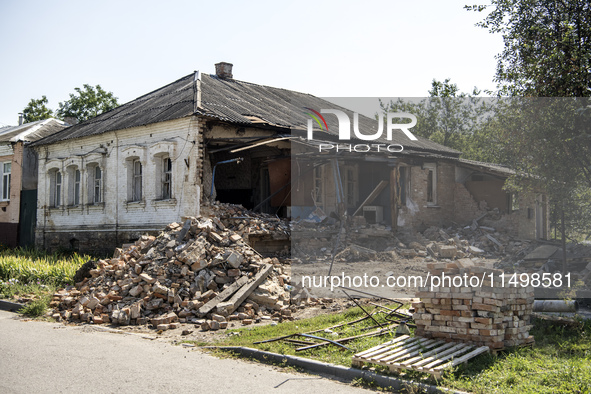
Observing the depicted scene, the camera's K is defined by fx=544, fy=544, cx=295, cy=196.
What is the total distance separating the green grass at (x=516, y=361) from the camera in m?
5.68

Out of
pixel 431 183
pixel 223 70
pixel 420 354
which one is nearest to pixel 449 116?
pixel 431 183

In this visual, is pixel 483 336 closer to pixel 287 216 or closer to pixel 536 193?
pixel 536 193

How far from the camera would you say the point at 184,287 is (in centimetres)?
1105

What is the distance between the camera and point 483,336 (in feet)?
22.7

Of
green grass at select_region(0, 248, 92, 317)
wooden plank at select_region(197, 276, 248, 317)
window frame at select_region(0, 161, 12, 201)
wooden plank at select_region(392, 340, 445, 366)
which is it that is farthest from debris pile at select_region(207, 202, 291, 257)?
window frame at select_region(0, 161, 12, 201)

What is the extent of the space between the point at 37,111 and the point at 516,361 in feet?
136

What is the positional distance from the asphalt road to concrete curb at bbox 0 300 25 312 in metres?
3.65

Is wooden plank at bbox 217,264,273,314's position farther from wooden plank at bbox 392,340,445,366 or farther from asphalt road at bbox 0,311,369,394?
wooden plank at bbox 392,340,445,366

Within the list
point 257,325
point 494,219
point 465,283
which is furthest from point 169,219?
point 494,219

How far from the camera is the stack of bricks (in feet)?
22.7

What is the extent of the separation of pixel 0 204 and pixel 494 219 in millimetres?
23274

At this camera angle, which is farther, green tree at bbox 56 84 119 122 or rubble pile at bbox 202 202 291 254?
green tree at bbox 56 84 119 122

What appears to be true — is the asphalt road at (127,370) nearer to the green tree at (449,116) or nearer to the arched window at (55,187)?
the arched window at (55,187)

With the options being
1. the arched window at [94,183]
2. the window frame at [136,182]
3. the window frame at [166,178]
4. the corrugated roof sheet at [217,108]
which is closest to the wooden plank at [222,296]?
the corrugated roof sheet at [217,108]
